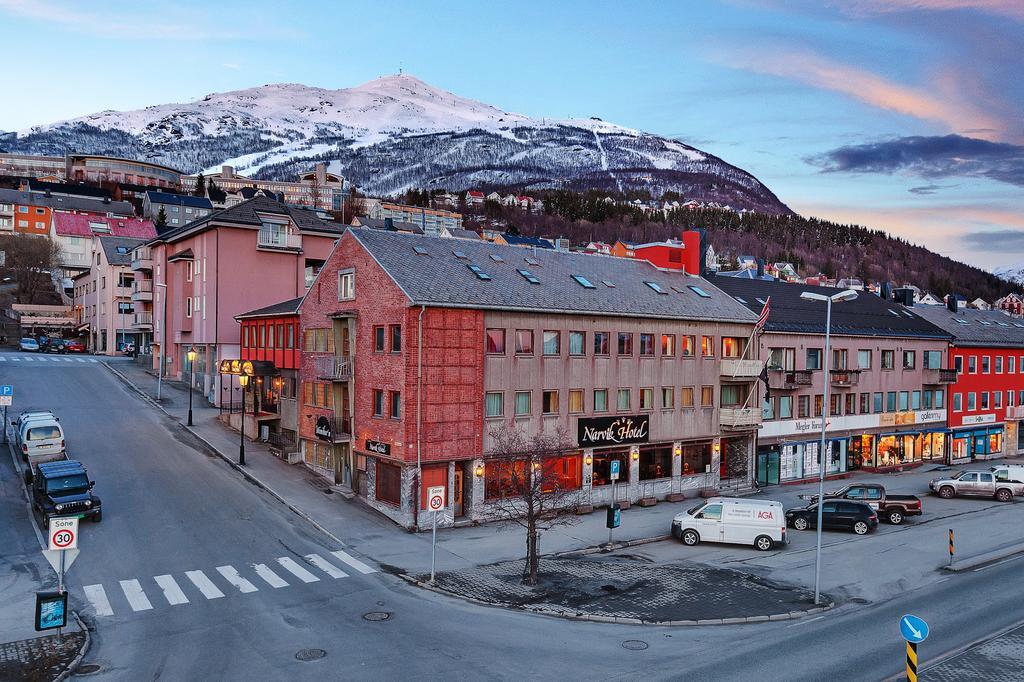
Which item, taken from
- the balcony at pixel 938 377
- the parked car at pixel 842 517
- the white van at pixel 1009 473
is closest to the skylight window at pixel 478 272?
the parked car at pixel 842 517

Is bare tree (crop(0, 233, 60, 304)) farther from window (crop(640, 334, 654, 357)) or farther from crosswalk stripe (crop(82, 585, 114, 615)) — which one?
window (crop(640, 334, 654, 357))

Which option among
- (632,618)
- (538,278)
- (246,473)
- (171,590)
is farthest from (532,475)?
(246,473)

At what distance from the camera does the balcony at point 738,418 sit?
44.3 meters

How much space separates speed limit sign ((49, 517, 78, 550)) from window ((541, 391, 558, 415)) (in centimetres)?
2277

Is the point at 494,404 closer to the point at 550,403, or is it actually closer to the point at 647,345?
the point at 550,403

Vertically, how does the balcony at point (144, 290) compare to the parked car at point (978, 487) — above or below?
above

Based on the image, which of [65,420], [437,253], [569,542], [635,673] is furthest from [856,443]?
[65,420]

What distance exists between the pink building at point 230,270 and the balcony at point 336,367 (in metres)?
21.4

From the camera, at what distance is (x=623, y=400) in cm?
4062

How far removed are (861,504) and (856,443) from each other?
2139 centimetres

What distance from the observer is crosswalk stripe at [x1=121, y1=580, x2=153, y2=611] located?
72.5 feet

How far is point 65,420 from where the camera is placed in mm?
47125

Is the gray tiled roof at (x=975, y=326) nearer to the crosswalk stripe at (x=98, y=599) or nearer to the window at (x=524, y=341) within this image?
the window at (x=524, y=341)

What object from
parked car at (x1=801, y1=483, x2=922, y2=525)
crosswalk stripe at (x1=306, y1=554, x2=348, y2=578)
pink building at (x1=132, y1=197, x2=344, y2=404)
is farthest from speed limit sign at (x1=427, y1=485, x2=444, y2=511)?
pink building at (x1=132, y1=197, x2=344, y2=404)
